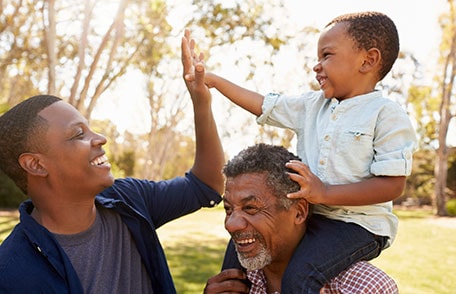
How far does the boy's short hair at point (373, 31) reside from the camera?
2754mm

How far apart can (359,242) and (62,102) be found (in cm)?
172

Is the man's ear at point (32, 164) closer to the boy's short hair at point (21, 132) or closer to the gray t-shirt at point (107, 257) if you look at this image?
the boy's short hair at point (21, 132)

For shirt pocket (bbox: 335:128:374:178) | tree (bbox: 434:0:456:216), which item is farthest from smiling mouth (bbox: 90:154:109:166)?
tree (bbox: 434:0:456:216)

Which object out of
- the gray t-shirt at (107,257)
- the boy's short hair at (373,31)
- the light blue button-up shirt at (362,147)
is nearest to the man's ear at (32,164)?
the gray t-shirt at (107,257)

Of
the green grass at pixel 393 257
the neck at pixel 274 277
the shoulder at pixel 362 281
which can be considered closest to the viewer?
the shoulder at pixel 362 281

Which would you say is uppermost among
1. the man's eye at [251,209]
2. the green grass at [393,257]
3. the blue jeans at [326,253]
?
the man's eye at [251,209]

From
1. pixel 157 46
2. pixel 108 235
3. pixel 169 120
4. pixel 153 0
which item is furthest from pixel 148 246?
pixel 169 120

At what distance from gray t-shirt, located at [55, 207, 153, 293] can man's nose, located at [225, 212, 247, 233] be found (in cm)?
57

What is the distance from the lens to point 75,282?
248 cm

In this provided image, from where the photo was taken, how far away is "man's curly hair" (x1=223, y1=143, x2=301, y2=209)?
2.66 meters

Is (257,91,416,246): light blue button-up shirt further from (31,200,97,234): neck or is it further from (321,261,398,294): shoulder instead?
(31,200,97,234): neck

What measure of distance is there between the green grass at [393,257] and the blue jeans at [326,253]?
591cm

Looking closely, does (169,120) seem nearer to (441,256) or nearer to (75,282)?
(441,256)

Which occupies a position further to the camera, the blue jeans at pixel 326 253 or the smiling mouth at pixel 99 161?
the smiling mouth at pixel 99 161
